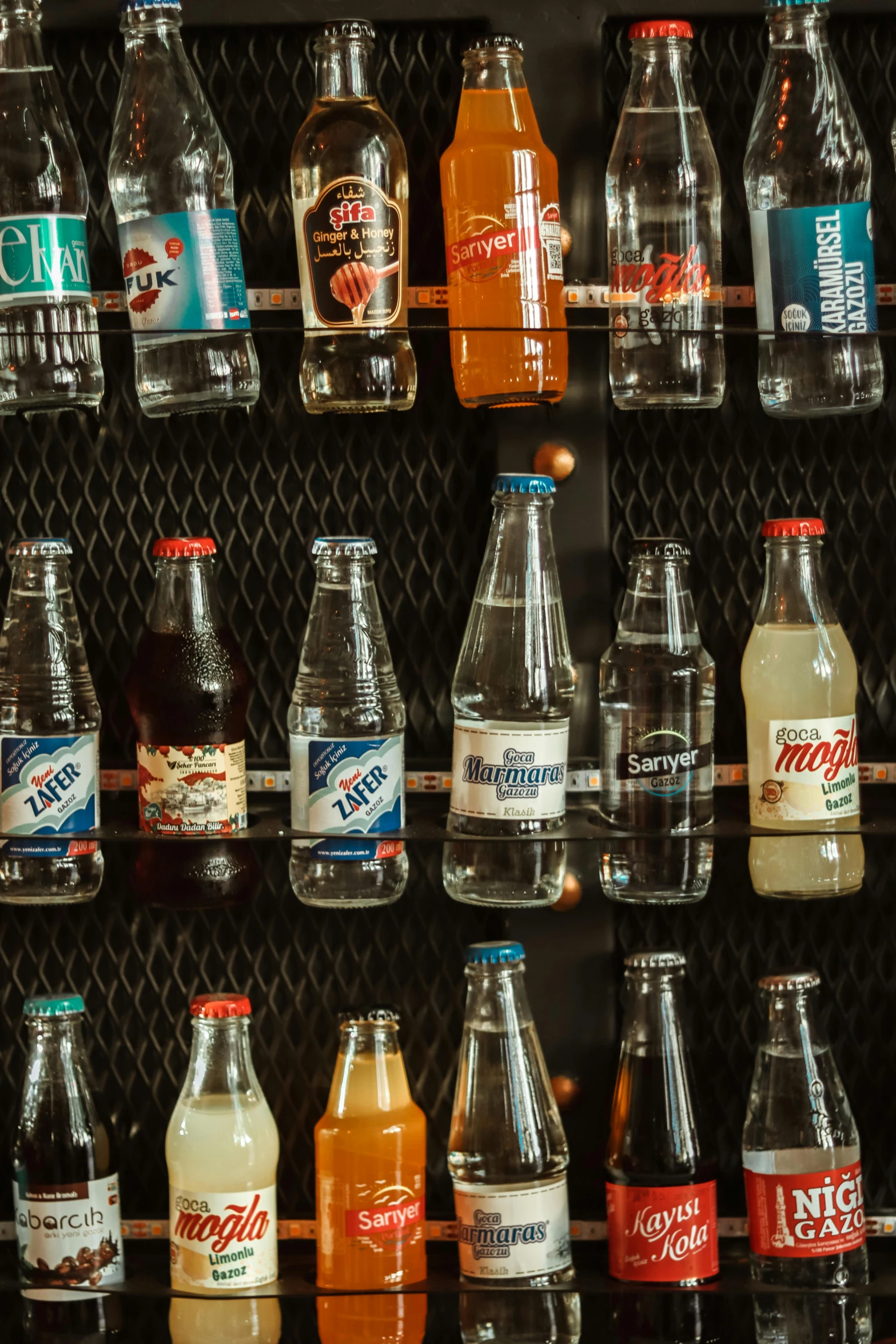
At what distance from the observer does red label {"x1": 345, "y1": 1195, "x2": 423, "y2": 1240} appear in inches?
47.7

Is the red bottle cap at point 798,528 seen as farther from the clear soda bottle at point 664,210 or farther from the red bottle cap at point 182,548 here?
the red bottle cap at point 182,548

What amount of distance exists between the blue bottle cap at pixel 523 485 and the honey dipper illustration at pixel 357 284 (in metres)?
0.19

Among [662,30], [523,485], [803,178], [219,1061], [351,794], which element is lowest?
[219,1061]

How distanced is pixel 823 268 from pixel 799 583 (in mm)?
290

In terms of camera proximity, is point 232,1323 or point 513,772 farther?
point 232,1323

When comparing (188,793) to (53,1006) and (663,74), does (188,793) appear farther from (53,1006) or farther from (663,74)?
(663,74)

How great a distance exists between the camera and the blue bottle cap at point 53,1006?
1234 mm

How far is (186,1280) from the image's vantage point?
1206 mm

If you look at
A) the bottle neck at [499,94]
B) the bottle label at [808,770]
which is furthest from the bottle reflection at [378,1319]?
the bottle neck at [499,94]

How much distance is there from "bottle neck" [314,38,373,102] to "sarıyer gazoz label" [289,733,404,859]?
2.05ft

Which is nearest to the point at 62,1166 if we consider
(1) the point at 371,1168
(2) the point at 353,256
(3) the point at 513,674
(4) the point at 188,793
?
(1) the point at 371,1168

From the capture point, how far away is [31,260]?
1151 millimetres

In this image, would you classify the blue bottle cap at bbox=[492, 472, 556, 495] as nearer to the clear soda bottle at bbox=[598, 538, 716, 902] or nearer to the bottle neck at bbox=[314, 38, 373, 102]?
the clear soda bottle at bbox=[598, 538, 716, 902]

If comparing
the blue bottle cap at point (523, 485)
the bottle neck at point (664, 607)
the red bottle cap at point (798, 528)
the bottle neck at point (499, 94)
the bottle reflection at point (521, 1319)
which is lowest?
the bottle reflection at point (521, 1319)
